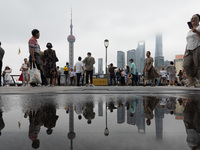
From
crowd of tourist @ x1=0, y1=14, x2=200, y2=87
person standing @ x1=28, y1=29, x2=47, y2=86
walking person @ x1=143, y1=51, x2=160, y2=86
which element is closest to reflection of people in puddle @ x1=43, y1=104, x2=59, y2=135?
crowd of tourist @ x1=0, y1=14, x2=200, y2=87

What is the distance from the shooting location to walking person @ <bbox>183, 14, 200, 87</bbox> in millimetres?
4512

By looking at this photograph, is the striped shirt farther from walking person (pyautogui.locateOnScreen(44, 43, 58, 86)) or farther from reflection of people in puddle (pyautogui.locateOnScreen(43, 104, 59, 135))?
reflection of people in puddle (pyautogui.locateOnScreen(43, 104, 59, 135))

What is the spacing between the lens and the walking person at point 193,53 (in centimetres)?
451

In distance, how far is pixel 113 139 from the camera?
703 millimetres

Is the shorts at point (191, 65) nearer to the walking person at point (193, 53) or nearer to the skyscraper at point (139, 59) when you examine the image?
the walking person at point (193, 53)

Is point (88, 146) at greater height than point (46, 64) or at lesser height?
lesser

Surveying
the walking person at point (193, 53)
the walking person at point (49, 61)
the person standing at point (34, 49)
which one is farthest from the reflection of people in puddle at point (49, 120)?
the walking person at point (49, 61)

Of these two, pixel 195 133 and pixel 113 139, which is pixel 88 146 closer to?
pixel 113 139

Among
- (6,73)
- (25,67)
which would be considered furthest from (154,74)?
(6,73)

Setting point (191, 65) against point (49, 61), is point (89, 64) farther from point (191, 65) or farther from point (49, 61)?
point (191, 65)

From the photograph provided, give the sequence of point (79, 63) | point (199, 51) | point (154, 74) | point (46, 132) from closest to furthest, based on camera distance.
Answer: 1. point (46, 132)
2. point (199, 51)
3. point (154, 74)
4. point (79, 63)

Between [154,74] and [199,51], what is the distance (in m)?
3.56

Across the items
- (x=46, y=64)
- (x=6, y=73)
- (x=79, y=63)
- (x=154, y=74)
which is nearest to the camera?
(x=46, y=64)

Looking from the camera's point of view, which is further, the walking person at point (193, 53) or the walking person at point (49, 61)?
the walking person at point (49, 61)
